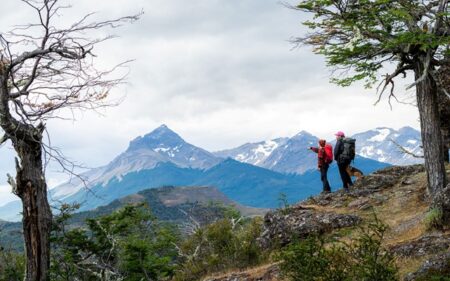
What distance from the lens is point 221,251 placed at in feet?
60.3

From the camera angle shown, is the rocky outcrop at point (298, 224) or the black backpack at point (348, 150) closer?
the rocky outcrop at point (298, 224)

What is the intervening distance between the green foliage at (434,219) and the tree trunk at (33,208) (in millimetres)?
10256

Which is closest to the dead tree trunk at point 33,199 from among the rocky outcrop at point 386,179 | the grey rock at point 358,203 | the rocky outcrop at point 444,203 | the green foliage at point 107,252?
the green foliage at point 107,252

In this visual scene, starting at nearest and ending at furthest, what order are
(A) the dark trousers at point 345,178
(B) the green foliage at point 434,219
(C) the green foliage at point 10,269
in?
1. (B) the green foliage at point 434,219
2. (C) the green foliage at point 10,269
3. (A) the dark trousers at point 345,178

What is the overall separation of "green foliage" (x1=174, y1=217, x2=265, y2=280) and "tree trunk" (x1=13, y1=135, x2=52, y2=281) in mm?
6828

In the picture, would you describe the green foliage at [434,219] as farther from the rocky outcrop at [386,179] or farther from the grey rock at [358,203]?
the rocky outcrop at [386,179]

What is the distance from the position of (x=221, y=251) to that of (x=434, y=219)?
7996mm

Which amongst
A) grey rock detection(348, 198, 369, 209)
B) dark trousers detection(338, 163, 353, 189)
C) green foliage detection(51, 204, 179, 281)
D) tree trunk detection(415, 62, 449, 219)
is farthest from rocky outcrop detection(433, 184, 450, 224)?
green foliage detection(51, 204, 179, 281)

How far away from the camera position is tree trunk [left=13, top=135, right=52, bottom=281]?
1130 centimetres

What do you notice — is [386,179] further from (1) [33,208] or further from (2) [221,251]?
(1) [33,208]

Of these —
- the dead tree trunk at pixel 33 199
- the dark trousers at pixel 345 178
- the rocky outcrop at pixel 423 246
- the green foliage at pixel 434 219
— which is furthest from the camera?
the dark trousers at pixel 345 178

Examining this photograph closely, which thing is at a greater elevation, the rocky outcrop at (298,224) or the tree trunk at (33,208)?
the tree trunk at (33,208)

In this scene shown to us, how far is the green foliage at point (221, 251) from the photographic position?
53.8ft

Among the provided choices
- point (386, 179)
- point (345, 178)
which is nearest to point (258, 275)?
point (345, 178)
